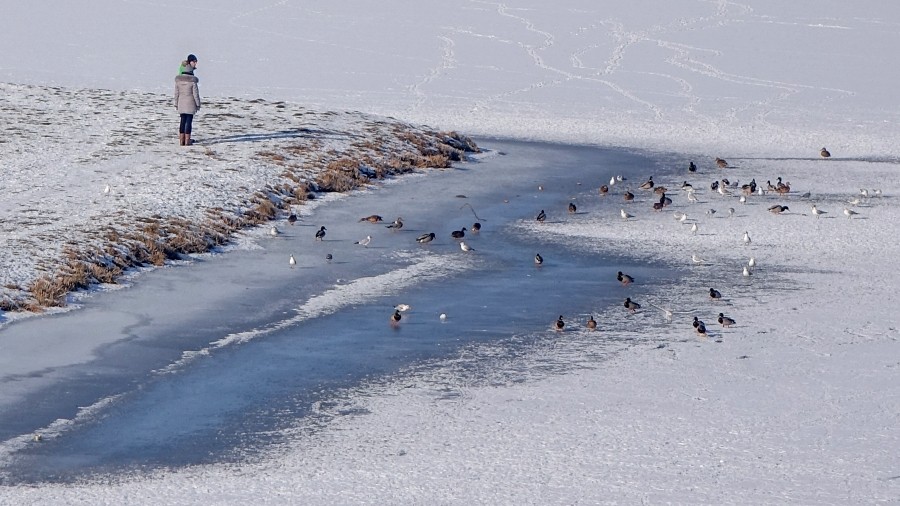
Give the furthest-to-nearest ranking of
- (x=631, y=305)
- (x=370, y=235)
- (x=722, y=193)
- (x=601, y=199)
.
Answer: (x=722, y=193) → (x=601, y=199) → (x=370, y=235) → (x=631, y=305)

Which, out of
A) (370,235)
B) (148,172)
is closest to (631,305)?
(370,235)

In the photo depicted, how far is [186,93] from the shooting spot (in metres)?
32.6

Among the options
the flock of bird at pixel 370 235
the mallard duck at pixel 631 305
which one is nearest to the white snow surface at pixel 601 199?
the mallard duck at pixel 631 305

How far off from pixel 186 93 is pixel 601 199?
10.1 m

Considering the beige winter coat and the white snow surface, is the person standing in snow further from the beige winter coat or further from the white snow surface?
the white snow surface

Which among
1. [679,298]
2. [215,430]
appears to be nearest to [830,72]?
[679,298]

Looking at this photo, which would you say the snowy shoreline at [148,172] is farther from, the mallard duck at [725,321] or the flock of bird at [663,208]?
the mallard duck at [725,321]

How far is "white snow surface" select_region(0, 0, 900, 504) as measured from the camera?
14.5 metres

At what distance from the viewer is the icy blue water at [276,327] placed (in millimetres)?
15531

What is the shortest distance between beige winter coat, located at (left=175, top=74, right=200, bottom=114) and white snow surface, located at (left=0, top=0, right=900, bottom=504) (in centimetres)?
113

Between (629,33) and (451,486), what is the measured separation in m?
55.7

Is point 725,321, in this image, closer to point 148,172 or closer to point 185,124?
point 148,172

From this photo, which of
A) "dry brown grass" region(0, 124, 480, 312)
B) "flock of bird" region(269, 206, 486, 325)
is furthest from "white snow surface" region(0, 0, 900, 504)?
"flock of bird" region(269, 206, 486, 325)

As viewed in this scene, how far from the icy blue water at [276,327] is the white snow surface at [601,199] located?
0.80m
